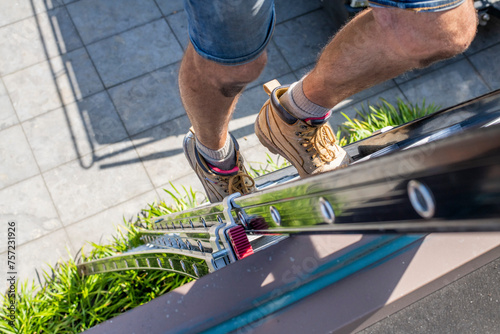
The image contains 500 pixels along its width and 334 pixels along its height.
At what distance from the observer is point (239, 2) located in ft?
3.85

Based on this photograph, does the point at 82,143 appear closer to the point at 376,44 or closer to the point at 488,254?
the point at 376,44

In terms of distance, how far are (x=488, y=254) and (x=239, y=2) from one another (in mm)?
819

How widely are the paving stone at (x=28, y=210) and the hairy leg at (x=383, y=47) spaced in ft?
7.14

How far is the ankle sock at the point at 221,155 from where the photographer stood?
6.51 feet

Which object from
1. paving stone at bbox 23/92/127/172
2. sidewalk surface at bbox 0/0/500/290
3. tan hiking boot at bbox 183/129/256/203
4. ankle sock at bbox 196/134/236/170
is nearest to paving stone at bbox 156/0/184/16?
sidewalk surface at bbox 0/0/500/290

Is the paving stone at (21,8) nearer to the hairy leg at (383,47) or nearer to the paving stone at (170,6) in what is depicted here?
the paving stone at (170,6)

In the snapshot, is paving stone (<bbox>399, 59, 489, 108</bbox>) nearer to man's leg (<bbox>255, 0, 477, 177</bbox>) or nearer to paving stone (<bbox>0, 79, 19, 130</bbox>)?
man's leg (<bbox>255, 0, 477, 177</bbox>)

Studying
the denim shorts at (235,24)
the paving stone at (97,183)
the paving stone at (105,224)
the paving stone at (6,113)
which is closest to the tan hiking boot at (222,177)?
the denim shorts at (235,24)

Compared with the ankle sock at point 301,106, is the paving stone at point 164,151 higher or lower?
higher

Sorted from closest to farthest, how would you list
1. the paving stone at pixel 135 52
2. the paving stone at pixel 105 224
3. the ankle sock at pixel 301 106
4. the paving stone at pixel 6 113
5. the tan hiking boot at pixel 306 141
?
the ankle sock at pixel 301 106 < the tan hiking boot at pixel 306 141 < the paving stone at pixel 105 224 < the paving stone at pixel 6 113 < the paving stone at pixel 135 52

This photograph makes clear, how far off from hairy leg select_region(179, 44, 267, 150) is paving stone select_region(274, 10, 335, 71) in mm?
2107

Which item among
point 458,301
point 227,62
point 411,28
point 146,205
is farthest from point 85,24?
point 458,301

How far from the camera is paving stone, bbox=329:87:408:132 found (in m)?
3.48

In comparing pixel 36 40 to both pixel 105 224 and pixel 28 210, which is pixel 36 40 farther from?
pixel 105 224
